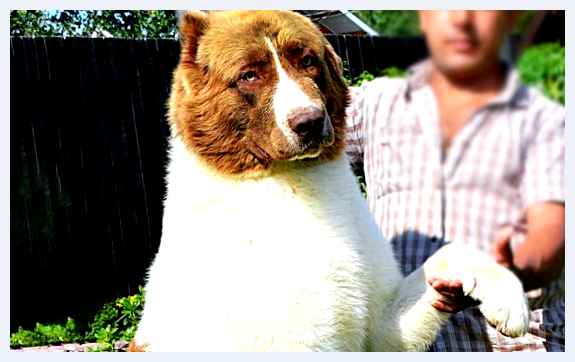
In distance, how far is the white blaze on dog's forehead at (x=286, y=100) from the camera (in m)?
2.06

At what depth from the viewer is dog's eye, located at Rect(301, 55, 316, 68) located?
2186 mm

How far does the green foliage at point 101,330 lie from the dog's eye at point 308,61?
106cm

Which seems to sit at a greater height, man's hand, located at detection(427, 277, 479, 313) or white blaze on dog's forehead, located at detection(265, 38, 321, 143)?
white blaze on dog's forehead, located at detection(265, 38, 321, 143)

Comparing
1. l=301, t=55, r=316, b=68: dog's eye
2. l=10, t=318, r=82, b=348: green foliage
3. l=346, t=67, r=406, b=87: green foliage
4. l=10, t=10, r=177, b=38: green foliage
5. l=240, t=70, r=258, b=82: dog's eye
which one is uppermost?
l=10, t=10, r=177, b=38: green foliage

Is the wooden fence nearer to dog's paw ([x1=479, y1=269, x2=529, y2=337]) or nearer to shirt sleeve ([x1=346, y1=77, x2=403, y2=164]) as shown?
shirt sleeve ([x1=346, y1=77, x2=403, y2=164])

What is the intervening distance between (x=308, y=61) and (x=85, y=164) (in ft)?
3.59

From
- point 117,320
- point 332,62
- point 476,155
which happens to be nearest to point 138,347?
point 117,320

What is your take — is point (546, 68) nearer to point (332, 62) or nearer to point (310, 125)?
point (332, 62)

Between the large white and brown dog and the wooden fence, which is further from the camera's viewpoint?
the wooden fence

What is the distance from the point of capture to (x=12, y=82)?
2.65m

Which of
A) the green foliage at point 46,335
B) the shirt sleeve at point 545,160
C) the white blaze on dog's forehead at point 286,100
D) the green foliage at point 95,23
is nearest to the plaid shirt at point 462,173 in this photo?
the shirt sleeve at point 545,160

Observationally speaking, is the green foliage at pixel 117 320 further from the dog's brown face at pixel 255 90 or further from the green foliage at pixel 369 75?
the green foliage at pixel 369 75

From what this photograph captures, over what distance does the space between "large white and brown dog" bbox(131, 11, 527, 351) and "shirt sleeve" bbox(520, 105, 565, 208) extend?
362 millimetres

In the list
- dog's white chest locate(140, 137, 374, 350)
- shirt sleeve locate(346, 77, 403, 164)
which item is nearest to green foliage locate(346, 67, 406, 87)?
shirt sleeve locate(346, 77, 403, 164)
